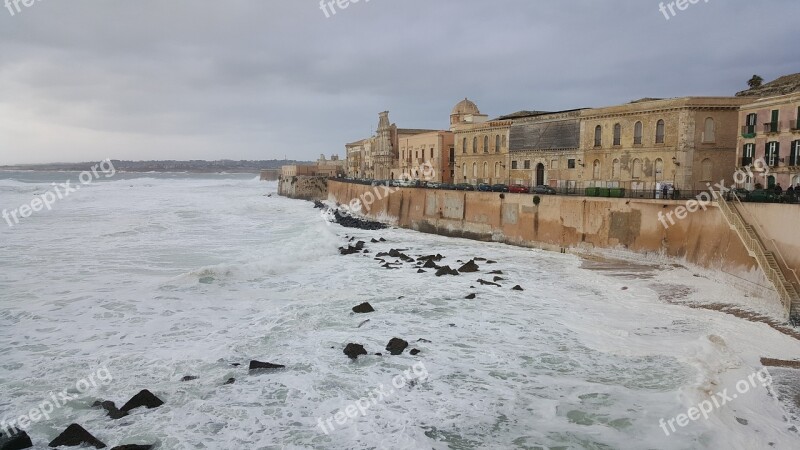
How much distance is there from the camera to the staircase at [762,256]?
1473 cm

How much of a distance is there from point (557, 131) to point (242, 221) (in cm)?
2949

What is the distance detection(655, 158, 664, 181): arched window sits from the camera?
1175 inches

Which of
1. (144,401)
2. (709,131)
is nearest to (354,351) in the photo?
(144,401)

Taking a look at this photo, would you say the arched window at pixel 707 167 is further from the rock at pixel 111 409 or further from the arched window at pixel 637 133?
the rock at pixel 111 409

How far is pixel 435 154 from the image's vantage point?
5059 cm

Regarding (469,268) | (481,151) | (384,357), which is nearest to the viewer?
(384,357)

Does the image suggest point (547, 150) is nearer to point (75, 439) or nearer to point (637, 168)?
point (637, 168)

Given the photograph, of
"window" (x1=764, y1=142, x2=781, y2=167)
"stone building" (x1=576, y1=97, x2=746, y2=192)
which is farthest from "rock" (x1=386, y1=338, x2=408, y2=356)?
"stone building" (x1=576, y1=97, x2=746, y2=192)

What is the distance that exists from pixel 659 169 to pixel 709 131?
328cm

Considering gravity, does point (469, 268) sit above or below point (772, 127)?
below

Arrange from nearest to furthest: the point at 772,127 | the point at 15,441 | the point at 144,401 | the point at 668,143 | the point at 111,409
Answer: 1. the point at 15,441
2. the point at 111,409
3. the point at 144,401
4. the point at 772,127
5. the point at 668,143

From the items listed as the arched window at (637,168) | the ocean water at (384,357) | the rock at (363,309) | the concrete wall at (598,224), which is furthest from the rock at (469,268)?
the arched window at (637,168)

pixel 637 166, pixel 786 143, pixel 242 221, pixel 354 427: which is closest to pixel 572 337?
pixel 354 427

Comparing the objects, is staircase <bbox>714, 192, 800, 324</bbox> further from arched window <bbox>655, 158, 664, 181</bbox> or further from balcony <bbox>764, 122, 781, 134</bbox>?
arched window <bbox>655, 158, 664, 181</bbox>
